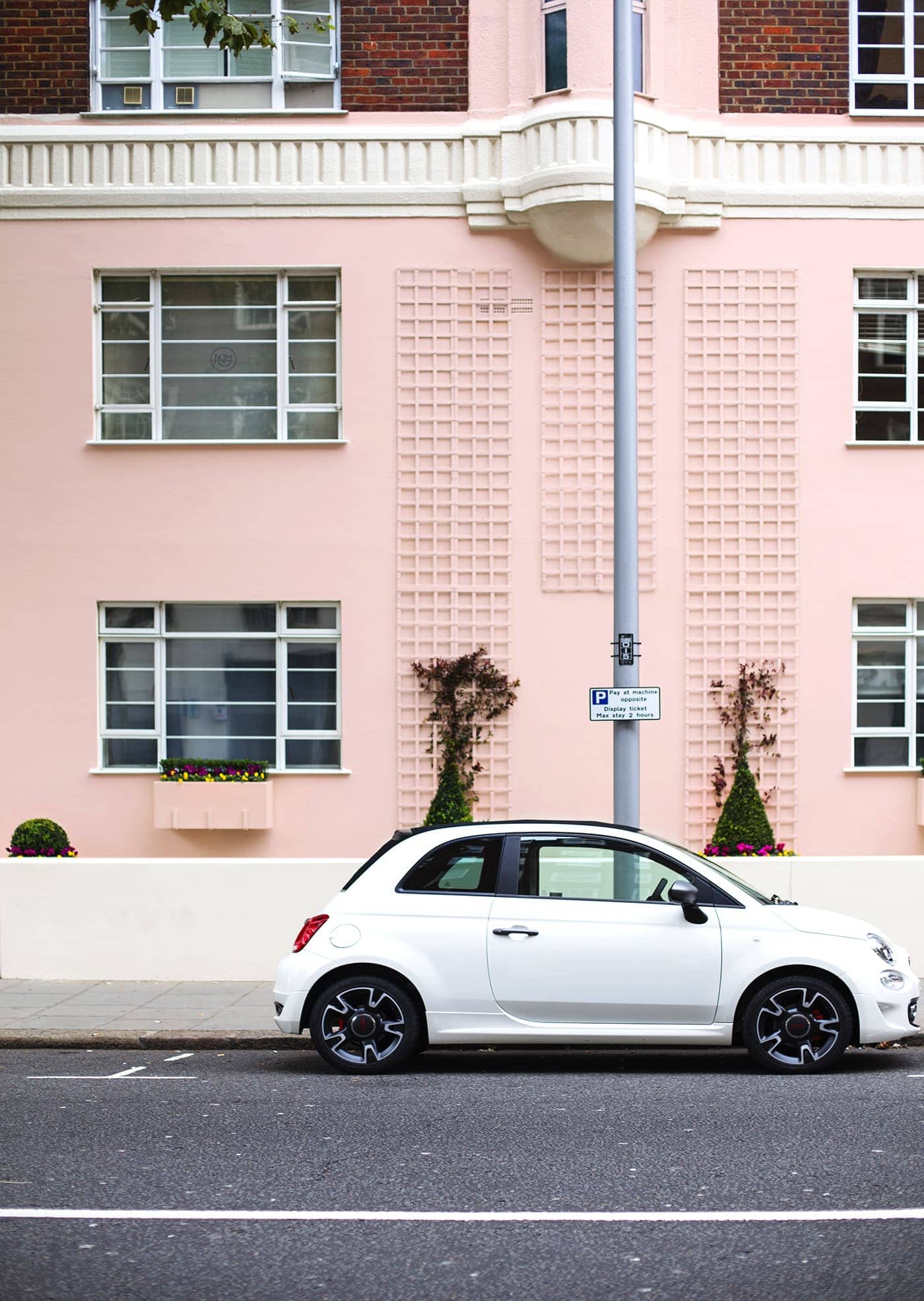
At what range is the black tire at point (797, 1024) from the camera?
9.23m

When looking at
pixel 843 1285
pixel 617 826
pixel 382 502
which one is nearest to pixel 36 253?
pixel 382 502

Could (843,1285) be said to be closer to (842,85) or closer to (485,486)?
(485,486)

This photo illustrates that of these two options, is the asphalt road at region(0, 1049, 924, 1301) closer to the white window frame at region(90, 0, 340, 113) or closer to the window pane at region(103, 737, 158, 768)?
the window pane at region(103, 737, 158, 768)

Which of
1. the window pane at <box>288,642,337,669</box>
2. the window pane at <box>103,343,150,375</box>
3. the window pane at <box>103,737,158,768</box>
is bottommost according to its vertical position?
the window pane at <box>103,737,158,768</box>

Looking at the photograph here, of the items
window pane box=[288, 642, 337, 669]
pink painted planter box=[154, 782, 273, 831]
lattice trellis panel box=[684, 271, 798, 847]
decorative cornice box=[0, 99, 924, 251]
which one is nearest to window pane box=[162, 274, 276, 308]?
decorative cornice box=[0, 99, 924, 251]

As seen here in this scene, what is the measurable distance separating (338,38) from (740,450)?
5.93 metres

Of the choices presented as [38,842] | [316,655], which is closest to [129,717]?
[316,655]

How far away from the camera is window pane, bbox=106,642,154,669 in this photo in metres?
15.9

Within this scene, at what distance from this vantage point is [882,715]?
51.8ft

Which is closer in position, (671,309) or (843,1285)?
(843,1285)

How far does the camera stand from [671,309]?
15.7 metres

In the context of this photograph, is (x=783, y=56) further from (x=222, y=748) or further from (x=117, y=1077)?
(x=117, y=1077)

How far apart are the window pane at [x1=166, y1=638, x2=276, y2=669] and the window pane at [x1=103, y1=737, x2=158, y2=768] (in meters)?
0.86

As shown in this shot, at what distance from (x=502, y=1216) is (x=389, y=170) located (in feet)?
39.2
